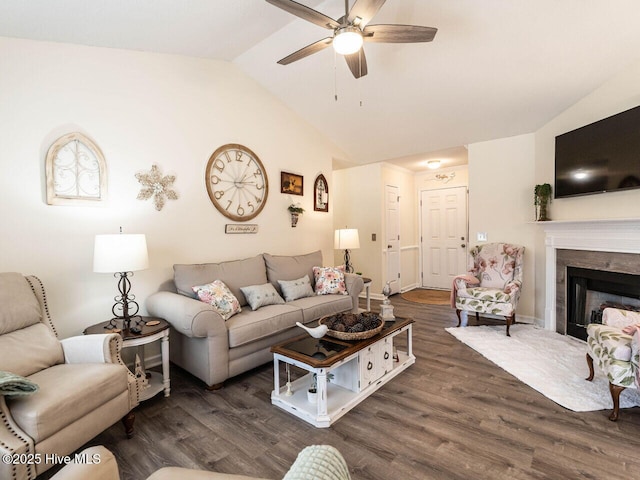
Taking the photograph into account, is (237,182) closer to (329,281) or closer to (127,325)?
(329,281)

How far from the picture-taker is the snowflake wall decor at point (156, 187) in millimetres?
2947

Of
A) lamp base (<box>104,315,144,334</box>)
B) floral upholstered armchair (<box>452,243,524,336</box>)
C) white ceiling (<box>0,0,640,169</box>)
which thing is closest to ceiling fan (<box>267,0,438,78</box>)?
white ceiling (<box>0,0,640,169</box>)

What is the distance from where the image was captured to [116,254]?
7.47 feet

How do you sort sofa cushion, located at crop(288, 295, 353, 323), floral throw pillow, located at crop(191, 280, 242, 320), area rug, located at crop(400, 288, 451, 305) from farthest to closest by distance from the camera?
area rug, located at crop(400, 288, 451, 305) < sofa cushion, located at crop(288, 295, 353, 323) < floral throw pillow, located at crop(191, 280, 242, 320)

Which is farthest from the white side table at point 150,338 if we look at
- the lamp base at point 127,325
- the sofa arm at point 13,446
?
the sofa arm at point 13,446

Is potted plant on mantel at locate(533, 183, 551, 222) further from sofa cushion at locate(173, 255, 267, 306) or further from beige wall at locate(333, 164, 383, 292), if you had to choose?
sofa cushion at locate(173, 255, 267, 306)

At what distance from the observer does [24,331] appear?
6.36ft

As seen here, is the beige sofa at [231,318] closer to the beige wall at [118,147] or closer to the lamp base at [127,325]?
the lamp base at [127,325]

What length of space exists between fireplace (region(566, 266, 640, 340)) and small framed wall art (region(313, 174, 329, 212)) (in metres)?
3.18

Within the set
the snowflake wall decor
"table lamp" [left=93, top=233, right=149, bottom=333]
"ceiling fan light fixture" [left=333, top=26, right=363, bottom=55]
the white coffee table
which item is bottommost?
the white coffee table

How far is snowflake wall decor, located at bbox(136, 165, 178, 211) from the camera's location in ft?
9.67

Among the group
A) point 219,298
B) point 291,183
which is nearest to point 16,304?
point 219,298

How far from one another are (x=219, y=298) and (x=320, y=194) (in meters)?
2.54

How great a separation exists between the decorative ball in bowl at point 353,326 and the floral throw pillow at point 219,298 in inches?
33.9
